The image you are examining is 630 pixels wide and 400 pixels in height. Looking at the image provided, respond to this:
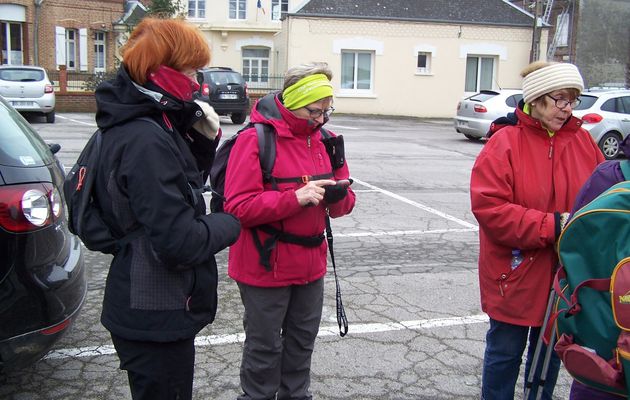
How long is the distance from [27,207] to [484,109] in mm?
15168

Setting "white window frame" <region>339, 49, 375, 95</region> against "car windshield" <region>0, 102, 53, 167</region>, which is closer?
"car windshield" <region>0, 102, 53, 167</region>

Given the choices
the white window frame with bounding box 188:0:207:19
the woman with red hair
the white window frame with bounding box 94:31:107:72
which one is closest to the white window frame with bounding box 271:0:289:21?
the white window frame with bounding box 188:0:207:19

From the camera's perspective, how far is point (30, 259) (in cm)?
290

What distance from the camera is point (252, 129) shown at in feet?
9.73

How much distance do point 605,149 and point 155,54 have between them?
15147 millimetres

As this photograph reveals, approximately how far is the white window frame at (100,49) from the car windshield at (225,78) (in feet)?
55.8

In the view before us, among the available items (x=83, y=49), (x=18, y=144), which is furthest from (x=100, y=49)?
(x=18, y=144)

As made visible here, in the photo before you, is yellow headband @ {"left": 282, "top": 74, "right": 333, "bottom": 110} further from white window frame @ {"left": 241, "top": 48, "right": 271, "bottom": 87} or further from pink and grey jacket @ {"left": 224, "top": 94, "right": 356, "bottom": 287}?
white window frame @ {"left": 241, "top": 48, "right": 271, "bottom": 87}

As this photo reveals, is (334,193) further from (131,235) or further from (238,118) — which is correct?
(238,118)

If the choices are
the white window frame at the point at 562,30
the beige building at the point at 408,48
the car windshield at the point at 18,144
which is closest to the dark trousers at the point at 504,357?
the car windshield at the point at 18,144

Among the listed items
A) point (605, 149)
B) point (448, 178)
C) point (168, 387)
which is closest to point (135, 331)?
point (168, 387)

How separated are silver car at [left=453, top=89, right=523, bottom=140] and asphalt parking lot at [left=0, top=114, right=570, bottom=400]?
344 inches

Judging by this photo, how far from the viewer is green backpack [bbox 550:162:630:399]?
77.2 inches

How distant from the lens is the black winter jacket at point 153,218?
209 cm
